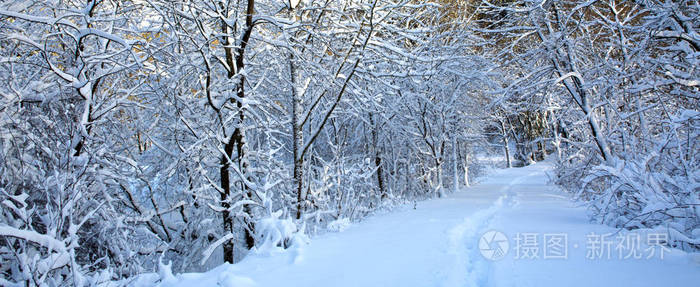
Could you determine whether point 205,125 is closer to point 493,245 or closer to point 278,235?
point 278,235

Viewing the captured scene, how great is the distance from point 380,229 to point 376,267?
183 cm

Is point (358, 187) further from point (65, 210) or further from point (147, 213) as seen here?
point (65, 210)

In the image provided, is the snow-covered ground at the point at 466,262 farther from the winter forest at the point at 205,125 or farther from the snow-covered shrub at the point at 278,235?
the winter forest at the point at 205,125

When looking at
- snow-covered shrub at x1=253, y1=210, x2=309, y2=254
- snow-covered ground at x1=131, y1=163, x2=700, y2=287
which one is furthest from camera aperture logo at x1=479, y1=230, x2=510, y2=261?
snow-covered shrub at x1=253, y1=210, x2=309, y2=254

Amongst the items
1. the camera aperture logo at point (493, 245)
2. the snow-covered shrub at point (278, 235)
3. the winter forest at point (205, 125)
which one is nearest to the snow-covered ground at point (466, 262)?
the camera aperture logo at point (493, 245)

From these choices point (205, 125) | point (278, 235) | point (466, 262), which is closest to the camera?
point (466, 262)

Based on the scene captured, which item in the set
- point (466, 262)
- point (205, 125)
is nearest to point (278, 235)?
point (466, 262)

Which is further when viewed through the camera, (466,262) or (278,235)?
(278,235)

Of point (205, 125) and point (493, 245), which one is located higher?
point (205, 125)

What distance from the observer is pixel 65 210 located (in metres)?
2.67

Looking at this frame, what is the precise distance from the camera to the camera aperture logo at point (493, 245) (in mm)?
3134

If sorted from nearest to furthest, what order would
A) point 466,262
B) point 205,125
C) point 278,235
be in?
point 466,262, point 278,235, point 205,125

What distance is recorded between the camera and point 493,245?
3.46m

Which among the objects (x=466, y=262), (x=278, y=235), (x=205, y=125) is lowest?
(x=466, y=262)
